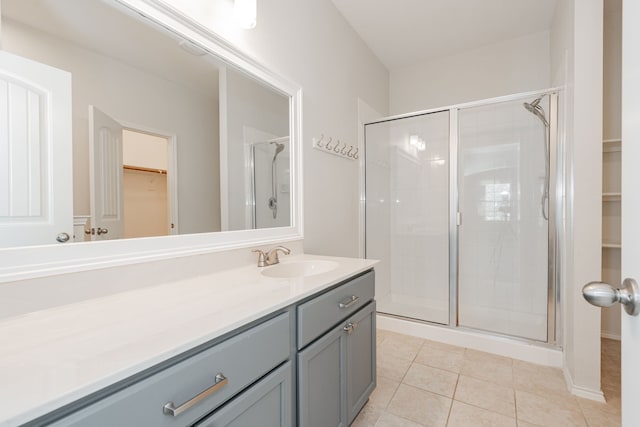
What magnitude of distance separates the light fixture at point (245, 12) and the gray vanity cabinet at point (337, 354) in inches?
49.6

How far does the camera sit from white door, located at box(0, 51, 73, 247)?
781 mm

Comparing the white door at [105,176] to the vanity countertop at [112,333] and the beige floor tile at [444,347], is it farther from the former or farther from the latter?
the beige floor tile at [444,347]

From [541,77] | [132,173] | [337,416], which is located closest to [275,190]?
[132,173]

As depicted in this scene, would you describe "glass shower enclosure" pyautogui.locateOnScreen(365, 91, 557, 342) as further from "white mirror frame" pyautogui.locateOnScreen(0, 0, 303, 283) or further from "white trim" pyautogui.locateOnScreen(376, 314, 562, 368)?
"white mirror frame" pyautogui.locateOnScreen(0, 0, 303, 283)

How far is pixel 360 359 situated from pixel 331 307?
1.40 ft

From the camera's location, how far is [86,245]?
35.6 inches

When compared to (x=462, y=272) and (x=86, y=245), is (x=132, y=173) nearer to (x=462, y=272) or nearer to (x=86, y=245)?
(x=86, y=245)

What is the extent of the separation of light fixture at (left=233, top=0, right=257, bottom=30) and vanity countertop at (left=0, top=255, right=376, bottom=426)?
3.81 ft

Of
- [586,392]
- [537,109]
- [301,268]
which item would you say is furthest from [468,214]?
[301,268]

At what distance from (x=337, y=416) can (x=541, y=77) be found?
3.20 meters

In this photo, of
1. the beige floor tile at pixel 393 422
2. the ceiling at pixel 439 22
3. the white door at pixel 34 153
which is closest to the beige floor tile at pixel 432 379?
the beige floor tile at pixel 393 422

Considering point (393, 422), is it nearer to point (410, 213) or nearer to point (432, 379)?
point (432, 379)

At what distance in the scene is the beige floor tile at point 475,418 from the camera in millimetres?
1455
